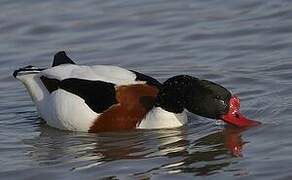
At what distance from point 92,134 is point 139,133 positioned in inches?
16.7

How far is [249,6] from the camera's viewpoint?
42.7ft

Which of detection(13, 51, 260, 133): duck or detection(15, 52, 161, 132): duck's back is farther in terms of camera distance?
detection(15, 52, 161, 132): duck's back

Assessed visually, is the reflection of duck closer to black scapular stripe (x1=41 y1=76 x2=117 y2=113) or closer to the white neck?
the white neck

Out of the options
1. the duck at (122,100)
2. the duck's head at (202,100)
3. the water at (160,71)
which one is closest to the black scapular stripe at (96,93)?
the duck at (122,100)

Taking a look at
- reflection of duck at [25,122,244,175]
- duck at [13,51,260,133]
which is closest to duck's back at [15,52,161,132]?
duck at [13,51,260,133]

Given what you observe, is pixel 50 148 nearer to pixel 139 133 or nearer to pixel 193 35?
pixel 139 133

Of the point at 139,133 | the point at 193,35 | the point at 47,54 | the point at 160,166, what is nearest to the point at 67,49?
the point at 47,54

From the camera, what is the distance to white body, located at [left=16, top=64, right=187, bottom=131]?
9062mm

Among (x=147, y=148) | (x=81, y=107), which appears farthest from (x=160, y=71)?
(x=147, y=148)

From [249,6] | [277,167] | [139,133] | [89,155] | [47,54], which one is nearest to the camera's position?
[277,167]

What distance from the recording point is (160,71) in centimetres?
1086

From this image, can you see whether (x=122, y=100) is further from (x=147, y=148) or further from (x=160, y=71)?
(x=160, y=71)

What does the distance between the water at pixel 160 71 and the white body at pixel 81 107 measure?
102 mm

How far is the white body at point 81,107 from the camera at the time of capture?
29.7ft
